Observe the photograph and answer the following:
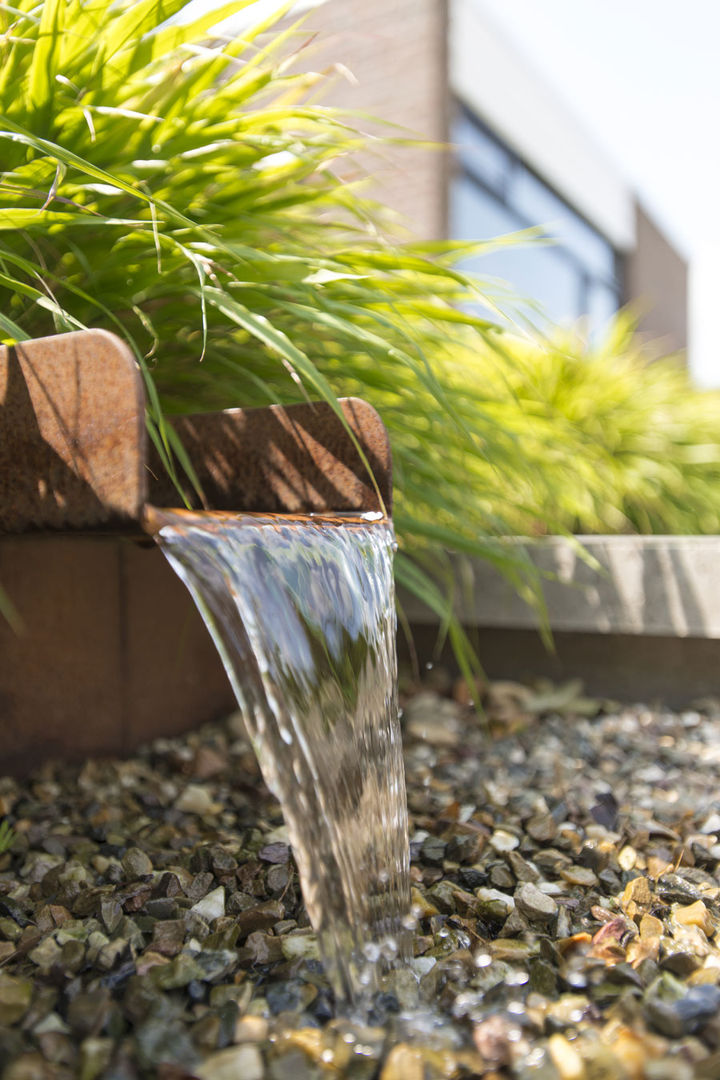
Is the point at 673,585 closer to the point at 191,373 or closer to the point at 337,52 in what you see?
the point at 191,373

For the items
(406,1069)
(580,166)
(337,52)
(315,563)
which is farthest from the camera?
(580,166)

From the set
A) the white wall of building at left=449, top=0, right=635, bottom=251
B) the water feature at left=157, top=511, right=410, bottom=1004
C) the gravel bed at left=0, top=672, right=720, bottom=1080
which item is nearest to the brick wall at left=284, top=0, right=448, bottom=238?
the white wall of building at left=449, top=0, right=635, bottom=251

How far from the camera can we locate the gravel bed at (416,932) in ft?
2.53

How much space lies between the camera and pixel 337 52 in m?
5.18

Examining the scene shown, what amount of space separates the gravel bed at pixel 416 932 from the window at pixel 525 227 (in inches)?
109

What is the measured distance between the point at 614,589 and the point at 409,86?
413 centimetres

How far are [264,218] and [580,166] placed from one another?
8.50 meters

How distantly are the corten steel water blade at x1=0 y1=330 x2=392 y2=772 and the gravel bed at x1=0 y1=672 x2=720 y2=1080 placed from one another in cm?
12

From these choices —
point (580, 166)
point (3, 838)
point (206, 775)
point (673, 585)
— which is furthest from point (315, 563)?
point (580, 166)

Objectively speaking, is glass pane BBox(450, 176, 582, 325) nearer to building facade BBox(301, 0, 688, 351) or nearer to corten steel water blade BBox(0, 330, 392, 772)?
building facade BBox(301, 0, 688, 351)

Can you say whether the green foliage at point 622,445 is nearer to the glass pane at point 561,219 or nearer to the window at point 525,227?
the window at point 525,227

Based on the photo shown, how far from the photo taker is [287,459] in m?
1.23

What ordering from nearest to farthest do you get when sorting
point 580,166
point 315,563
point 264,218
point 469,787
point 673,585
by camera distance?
point 315,563 → point 264,218 → point 469,787 → point 673,585 → point 580,166

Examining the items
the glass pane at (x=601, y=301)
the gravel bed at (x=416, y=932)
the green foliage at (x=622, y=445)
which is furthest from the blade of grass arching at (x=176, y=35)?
the glass pane at (x=601, y=301)
